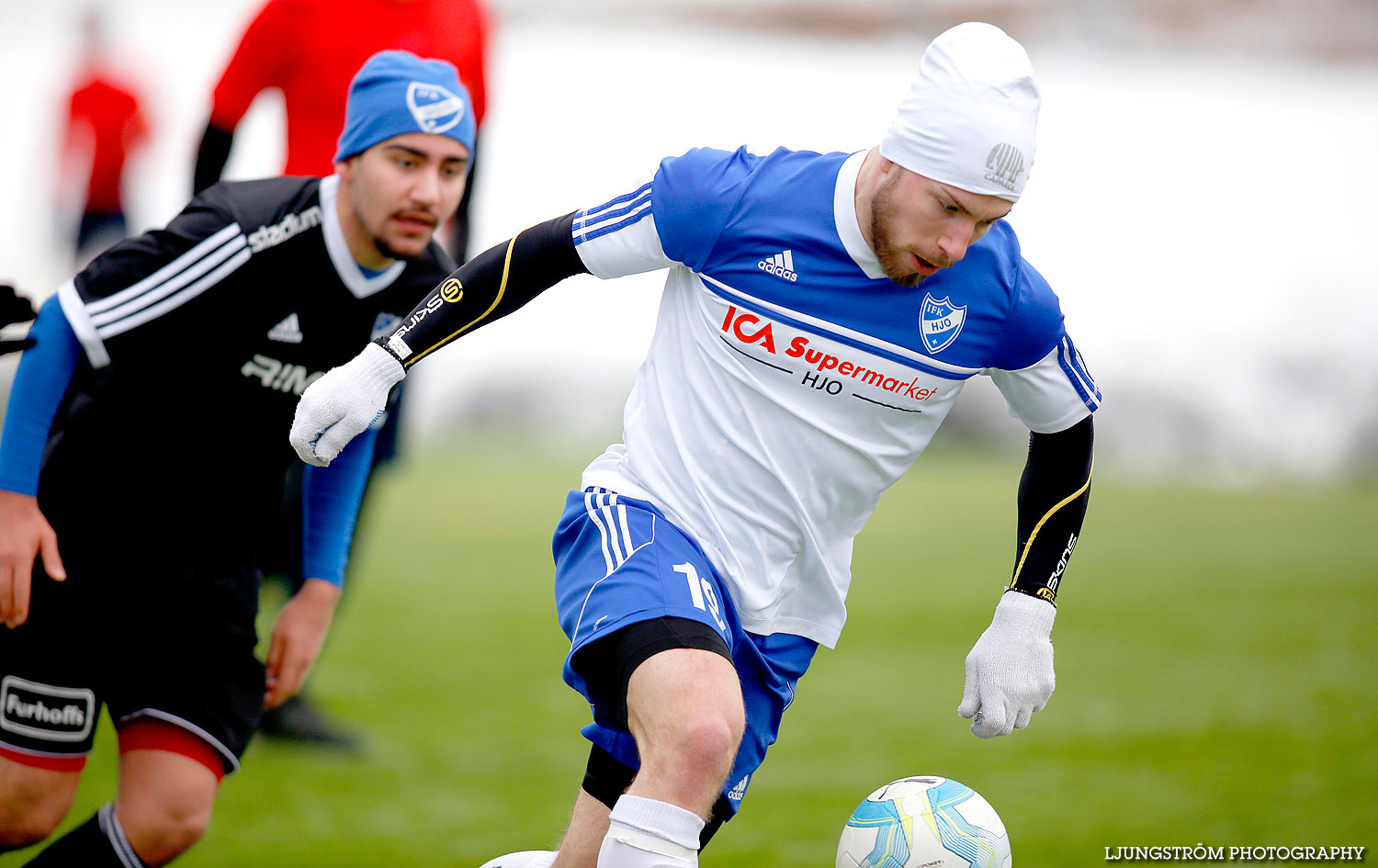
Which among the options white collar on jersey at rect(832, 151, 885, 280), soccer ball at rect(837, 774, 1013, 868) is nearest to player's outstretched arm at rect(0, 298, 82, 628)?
white collar on jersey at rect(832, 151, 885, 280)

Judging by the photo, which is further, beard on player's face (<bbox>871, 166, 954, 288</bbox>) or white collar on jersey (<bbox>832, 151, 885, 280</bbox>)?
white collar on jersey (<bbox>832, 151, 885, 280</bbox>)

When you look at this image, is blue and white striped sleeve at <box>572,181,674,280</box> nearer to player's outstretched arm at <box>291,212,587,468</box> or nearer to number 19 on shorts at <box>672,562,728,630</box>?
player's outstretched arm at <box>291,212,587,468</box>

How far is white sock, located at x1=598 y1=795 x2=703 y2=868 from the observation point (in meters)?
2.47

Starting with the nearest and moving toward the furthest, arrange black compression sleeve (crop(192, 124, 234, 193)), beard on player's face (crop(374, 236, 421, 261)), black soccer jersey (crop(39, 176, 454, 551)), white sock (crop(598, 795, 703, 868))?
1. white sock (crop(598, 795, 703, 868))
2. black soccer jersey (crop(39, 176, 454, 551))
3. beard on player's face (crop(374, 236, 421, 261))
4. black compression sleeve (crop(192, 124, 234, 193))

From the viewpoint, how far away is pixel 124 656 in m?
3.23

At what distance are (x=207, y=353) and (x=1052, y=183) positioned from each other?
15.2m

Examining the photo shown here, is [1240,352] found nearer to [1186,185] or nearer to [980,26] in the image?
[1186,185]

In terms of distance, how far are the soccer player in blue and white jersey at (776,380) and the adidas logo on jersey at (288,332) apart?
574 mm

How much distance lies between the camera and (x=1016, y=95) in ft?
9.22

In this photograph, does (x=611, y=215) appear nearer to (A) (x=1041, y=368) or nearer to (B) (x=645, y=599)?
(B) (x=645, y=599)

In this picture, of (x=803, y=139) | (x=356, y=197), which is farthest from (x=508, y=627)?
(x=803, y=139)

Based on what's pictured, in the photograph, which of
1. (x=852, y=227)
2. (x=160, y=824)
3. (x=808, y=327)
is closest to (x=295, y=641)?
(x=160, y=824)

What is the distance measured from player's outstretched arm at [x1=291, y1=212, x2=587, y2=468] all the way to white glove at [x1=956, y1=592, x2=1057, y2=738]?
1219 mm

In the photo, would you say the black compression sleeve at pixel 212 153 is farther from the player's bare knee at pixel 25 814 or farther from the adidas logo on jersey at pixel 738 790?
the adidas logo on jersey at pixel 738 790
